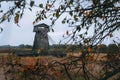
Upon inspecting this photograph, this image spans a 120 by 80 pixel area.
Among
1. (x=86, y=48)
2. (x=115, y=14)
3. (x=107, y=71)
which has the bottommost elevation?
(x=107, y=71)

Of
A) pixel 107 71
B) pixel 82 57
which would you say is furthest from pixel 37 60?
pixel 107 71

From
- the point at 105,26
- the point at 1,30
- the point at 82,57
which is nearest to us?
the point at 1,30

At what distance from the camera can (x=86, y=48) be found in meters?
5.55

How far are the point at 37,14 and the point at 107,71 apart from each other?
4.44 ft

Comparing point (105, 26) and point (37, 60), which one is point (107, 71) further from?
point (37, 60)

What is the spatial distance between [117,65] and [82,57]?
595mm

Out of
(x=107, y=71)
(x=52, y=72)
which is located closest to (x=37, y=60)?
(x=52, y=72)

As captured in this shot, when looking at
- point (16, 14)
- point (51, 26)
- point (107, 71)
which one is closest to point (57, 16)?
point (51, 26)

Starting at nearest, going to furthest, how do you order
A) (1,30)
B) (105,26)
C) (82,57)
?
(1,30) < (82,57) < (105,26)

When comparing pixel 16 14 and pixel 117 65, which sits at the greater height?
pixel 16 14

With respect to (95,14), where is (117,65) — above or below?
below

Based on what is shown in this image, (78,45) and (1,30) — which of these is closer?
(1,30)

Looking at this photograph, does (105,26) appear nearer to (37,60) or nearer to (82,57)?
(82,57)

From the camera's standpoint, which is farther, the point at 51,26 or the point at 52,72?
the point at 51,26
